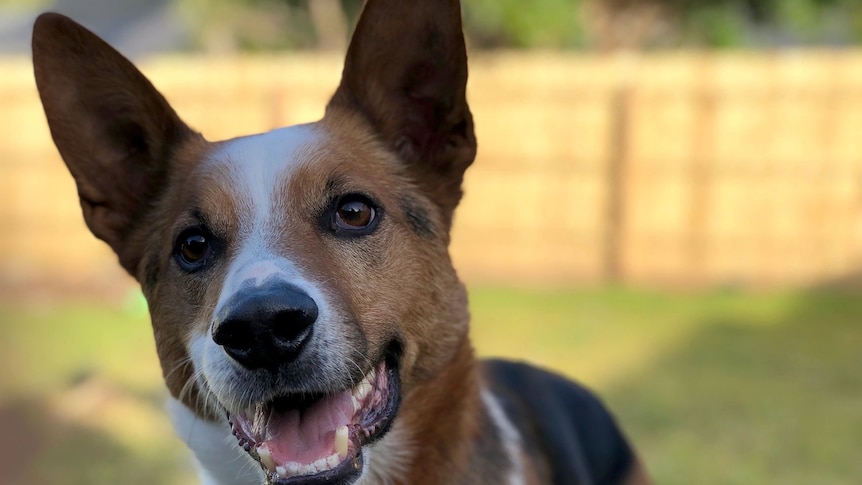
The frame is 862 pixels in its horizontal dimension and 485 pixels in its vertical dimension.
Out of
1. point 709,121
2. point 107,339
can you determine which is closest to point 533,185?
point 709,121

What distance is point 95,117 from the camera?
103 inches

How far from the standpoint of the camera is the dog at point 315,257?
2.05 meters

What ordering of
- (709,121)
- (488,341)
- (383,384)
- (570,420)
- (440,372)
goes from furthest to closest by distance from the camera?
1. (709,121)
2. (488,341)
3. (570,420)
4. (440,372)
5. (383,384)

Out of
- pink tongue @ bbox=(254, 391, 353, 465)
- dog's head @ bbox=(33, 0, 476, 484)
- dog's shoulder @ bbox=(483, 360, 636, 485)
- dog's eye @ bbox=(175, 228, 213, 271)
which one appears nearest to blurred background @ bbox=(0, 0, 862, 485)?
dog's shoulder @ bbox=(483, 360, 636, 485)

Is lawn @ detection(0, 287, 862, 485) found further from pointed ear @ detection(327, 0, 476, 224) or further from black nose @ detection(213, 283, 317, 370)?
black nose @ detection(213, 283, 317, 370)

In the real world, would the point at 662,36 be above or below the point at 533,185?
above

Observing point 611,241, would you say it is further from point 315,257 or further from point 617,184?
point 315,257

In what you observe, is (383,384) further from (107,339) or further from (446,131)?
(107,339)

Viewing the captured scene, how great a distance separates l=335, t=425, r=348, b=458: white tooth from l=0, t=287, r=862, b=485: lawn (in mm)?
3527

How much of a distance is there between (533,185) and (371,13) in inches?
285

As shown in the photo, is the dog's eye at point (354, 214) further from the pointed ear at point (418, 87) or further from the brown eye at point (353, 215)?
the pointed ear at point (418, 87)

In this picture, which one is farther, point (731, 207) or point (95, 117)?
point (731, 207)

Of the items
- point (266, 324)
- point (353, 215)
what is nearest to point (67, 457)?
point (353, 215)

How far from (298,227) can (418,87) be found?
660 millimetres
